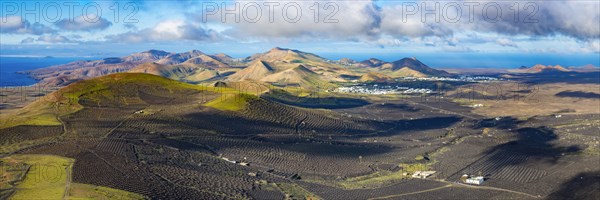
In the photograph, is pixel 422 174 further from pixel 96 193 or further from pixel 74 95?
pixel 74 95

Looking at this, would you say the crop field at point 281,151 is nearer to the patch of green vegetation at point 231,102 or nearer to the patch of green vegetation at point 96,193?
the patch of green vegetation at point 96,193

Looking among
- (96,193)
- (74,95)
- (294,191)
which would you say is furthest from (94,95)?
(294,191)

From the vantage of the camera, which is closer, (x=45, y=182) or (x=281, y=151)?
(x=45, y=182)

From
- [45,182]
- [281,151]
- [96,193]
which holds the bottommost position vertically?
[96,193]

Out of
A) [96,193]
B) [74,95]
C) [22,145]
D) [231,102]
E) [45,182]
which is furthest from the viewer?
[231,102]

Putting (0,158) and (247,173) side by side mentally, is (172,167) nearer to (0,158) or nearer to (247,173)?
(247,173)

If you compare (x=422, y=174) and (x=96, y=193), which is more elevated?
(x=96, y=193)

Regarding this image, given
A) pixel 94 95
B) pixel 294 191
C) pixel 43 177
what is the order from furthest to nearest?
pixel 94 95, pixel 294 191, pixel 43 177

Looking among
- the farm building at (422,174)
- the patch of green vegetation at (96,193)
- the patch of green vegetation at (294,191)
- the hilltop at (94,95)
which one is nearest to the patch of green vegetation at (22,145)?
the hilltop at (94,95)
